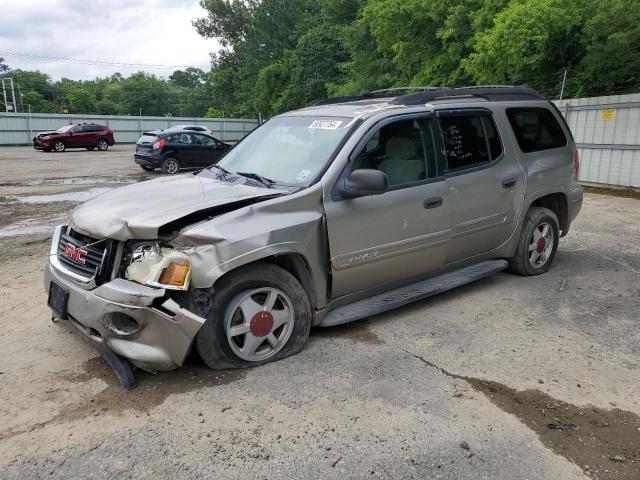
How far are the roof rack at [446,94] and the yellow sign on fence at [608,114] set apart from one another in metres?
8.23

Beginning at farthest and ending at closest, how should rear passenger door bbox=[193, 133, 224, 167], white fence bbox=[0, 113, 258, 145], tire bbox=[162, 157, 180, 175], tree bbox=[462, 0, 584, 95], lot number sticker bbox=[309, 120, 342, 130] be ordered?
1. white fence bbox=[0, 113, 258, 145]
2. rear passenger door bbox=[193, 133, 224, 167]
3. tire bbox=[162, 157, 180, 175]
4. tree bbox=[462, 0, 584, 95]
5. lot number sticker bbox=[309, 120, 342, 130]

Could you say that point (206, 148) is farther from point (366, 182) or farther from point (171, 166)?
point (366, 182)

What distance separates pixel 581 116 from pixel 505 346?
11.4 m

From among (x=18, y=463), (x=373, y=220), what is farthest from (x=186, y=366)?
(x=373, y=220)

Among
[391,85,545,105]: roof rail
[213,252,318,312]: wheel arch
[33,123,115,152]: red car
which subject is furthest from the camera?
[33,123,115,152]: red car

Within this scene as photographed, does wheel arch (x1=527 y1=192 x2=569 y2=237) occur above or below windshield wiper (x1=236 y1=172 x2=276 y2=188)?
below

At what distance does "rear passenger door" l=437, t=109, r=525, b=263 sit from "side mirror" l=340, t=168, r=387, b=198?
1.01 meters

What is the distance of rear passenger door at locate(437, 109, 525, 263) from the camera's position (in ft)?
14.7

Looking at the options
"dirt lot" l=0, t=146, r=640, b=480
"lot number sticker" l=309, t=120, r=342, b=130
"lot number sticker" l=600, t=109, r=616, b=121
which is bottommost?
"dirt lot" l=0, t=146, r=640, b=480

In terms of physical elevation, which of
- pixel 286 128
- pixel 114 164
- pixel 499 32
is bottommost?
pixel 114 164

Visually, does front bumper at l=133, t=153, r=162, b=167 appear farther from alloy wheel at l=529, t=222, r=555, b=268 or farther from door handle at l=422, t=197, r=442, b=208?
door handle at l=422, t=197, r=442, b=208

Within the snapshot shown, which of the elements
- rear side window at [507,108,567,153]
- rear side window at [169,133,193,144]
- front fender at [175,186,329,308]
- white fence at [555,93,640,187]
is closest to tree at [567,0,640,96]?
white fence at [555,93,640,187]

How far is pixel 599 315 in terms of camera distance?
448 cm

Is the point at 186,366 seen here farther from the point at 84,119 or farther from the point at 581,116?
the point at 84,119
